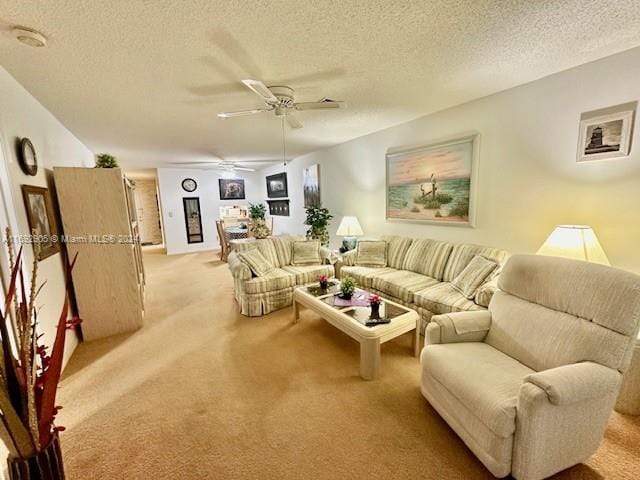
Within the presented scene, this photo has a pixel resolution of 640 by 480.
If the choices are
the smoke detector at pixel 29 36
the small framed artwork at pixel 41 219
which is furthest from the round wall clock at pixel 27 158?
the smoke detector at pixel 29 36

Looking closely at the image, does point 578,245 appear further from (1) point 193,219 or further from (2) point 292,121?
(1) point 193,219

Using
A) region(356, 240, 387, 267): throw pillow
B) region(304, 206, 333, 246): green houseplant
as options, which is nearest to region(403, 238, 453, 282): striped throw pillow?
region(356, 240, 387, 267): throw pillow

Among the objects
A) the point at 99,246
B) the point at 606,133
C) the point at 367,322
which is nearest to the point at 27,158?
the point at 99,246

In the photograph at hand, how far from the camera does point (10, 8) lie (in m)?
1.39

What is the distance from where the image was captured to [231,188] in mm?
8406

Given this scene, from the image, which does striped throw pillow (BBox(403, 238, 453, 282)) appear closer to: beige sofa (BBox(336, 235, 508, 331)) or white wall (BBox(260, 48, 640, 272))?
beige sofa (BBox(336, 235, 508, 331))

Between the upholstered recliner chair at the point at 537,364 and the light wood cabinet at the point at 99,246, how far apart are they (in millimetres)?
3199

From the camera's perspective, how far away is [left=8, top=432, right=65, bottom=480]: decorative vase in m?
0.98

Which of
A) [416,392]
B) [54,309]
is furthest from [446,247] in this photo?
[54,309]

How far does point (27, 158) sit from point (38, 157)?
1.33ft

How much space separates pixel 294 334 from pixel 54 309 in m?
2.19

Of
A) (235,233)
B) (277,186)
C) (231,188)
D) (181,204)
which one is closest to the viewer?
(235,233)

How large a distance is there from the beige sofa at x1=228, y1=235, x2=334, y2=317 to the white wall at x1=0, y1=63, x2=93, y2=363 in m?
1.69

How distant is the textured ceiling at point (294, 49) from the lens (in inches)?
58.3
